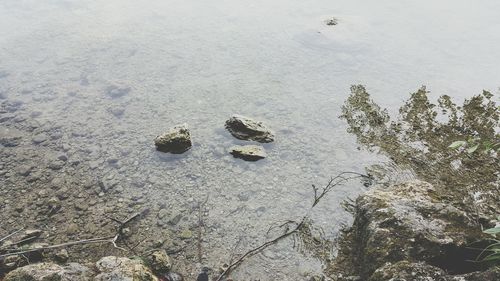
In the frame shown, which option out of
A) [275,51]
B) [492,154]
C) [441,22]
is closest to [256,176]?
[492,154]

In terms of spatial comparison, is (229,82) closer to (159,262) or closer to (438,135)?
(438,135)

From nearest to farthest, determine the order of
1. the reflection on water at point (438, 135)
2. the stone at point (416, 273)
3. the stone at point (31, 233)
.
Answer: the stone at point (416, 273), the stone at point (31, 233), the reflection on water at point (438, 135)

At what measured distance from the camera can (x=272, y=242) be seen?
202 inches

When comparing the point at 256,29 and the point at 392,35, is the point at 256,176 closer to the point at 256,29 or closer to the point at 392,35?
the point at 256,29

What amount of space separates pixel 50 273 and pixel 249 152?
11.6 feet

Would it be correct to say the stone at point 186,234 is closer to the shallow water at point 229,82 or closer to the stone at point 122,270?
the shallow water at point 229,82

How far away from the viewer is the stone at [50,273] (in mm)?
3953

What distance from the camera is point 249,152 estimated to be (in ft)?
21.6

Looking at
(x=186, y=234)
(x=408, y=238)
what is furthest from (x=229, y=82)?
(x=408, y=238)

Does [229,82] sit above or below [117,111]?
above

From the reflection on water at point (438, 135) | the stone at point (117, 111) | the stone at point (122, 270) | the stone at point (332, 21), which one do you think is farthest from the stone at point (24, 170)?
the stone at point (332, 21)

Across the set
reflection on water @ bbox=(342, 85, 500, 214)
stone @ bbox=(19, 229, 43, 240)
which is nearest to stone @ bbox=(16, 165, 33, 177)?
stone @ bbox=(19, 229, 43, 240)

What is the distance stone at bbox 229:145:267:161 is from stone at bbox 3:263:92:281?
10.3 feet

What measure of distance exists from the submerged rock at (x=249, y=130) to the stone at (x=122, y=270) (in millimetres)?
3160
